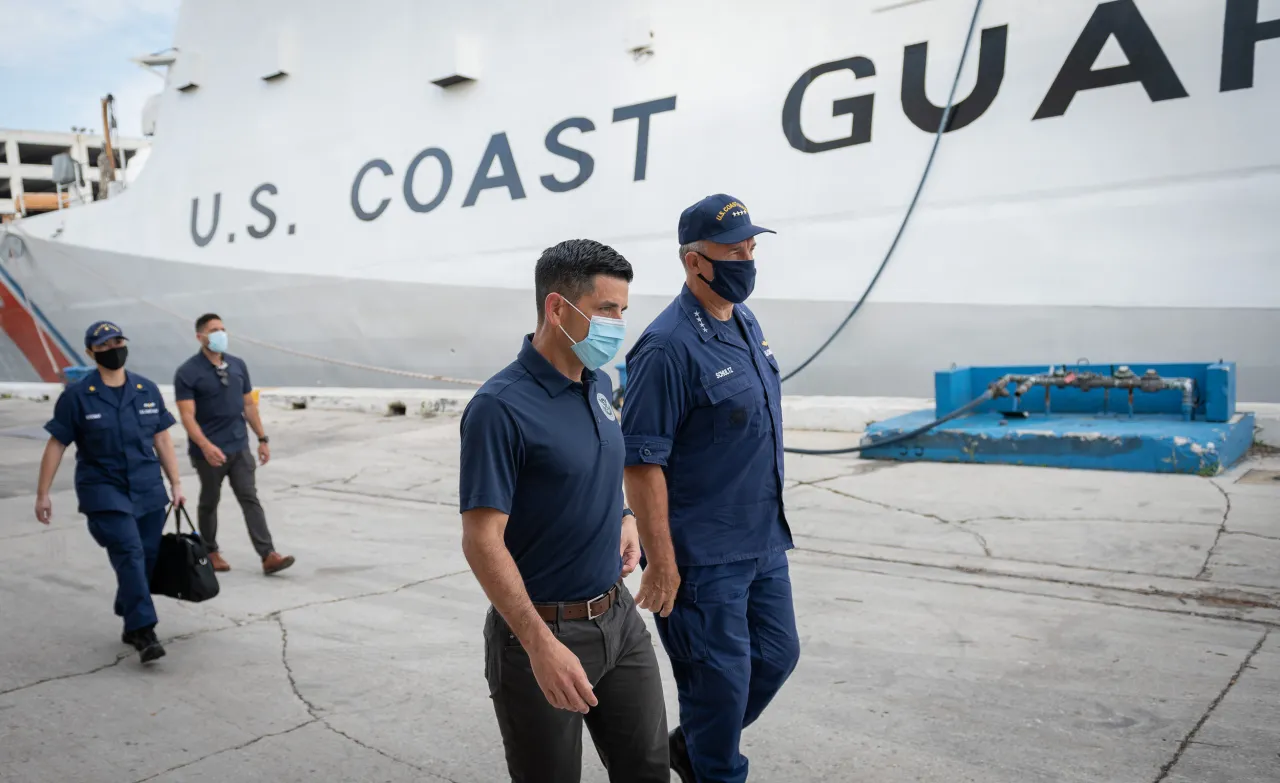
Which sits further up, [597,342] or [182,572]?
[597,342]

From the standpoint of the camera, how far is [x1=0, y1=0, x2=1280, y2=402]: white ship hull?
7328mm

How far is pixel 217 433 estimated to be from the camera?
18.3 feet

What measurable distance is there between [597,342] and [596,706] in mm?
739

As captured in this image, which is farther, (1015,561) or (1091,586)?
(1015,561)

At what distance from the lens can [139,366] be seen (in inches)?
612

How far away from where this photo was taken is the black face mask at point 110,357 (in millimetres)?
4242

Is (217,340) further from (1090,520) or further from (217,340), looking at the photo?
(1090,520)

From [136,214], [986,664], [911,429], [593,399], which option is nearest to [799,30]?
[911,429]

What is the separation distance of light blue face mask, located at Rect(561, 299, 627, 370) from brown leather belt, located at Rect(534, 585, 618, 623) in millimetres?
479

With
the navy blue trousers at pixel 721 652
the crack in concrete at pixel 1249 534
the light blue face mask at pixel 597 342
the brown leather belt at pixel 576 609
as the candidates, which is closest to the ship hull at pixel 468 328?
the crack in concrete at pixel 1249 534

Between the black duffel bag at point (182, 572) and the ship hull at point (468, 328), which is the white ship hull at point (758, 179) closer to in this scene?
the ship hull at point (468, 328)

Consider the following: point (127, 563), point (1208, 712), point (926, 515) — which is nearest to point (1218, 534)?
point (926, 515)

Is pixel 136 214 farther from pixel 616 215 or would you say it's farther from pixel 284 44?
pixel 616 215

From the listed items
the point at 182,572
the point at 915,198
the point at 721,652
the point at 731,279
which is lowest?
the point at 182,572
